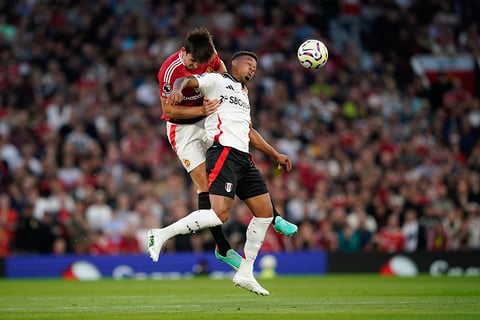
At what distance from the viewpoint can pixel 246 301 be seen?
39.4ft

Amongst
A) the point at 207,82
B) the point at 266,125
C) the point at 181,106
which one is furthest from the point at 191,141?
the point at 266,125

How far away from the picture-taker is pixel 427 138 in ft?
80.9

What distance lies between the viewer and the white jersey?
1173 centimetres

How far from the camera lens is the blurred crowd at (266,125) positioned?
69.3 ft

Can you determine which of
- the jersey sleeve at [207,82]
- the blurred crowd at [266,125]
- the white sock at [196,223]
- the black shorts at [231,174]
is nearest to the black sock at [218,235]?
the black shorts at [231,174]

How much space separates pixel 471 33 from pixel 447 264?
9192 millimetres

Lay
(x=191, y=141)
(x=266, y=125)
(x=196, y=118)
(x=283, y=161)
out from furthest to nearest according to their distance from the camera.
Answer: (x=266, y=125) < (x=191, y=141) < (x=196, y=118) < (x=283, y=161)

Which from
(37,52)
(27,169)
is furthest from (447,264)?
(37,52)

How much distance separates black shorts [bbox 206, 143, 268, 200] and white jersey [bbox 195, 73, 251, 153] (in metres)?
0.11

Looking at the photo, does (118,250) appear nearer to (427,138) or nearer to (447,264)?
(447,264)

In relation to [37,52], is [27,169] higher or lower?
lower

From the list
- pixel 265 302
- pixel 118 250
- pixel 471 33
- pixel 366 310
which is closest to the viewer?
pixel 366 310

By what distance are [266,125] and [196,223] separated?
1218 centimetres

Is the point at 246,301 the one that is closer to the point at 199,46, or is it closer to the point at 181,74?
the point at 181,74
